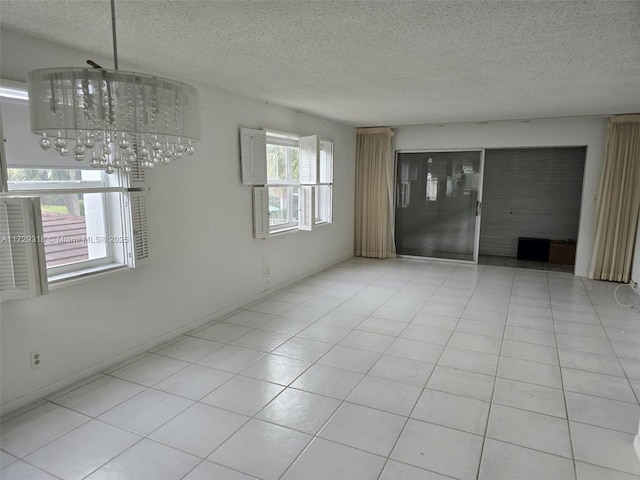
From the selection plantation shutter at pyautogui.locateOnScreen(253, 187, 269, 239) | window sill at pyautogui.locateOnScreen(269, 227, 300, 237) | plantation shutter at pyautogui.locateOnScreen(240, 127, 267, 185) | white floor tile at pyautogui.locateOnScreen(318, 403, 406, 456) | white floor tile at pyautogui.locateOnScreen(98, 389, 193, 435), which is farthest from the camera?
window sill at pyautogui.locateOnScreen(269, 227, 300, 237)

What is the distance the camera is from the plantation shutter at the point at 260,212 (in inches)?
175

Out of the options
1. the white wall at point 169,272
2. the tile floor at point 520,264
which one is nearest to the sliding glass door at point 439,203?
the tile floor at point 520,264

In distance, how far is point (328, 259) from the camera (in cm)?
643

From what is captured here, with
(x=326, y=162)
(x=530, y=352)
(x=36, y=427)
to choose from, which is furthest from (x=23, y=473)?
(x=326, y=162)

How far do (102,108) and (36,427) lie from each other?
201 centimetres

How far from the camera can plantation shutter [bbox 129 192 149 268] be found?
297 centimetres

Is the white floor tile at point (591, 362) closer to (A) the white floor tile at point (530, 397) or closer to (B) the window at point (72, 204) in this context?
(A) the white floor tile at point (530, 397)

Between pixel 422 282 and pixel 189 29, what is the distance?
4.31 m

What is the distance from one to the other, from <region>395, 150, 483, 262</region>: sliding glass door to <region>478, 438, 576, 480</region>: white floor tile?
5018 millimetres

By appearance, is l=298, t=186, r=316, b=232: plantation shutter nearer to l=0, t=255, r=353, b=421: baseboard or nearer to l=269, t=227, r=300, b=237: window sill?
l=269, t=227, r=300, b=237: window sill

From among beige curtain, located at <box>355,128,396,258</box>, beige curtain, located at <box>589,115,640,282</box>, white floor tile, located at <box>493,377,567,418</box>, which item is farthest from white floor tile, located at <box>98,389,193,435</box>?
beige curtain, located at <box>589,115,640,282</box>

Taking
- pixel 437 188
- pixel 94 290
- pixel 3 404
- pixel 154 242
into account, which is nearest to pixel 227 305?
pixel 154 242

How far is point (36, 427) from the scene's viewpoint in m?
2.29

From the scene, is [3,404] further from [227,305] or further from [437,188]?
[437,188]
